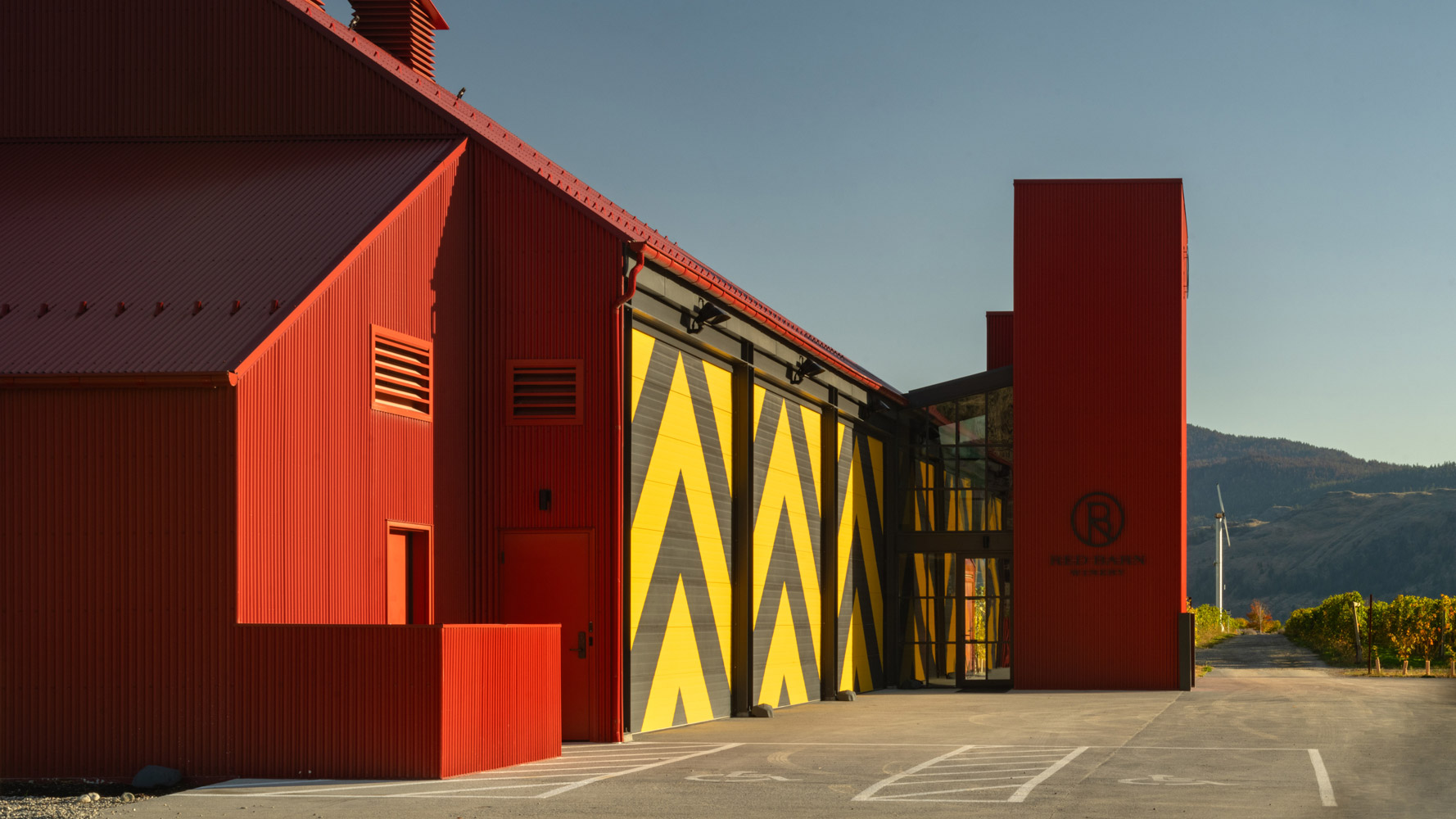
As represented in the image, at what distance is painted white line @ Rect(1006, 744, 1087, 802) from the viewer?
13812 millimetres

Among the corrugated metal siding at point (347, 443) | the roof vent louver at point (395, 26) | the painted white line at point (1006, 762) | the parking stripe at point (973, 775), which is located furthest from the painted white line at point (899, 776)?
the roof vent louver at point (395, 26)

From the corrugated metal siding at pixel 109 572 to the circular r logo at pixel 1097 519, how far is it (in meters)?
22.2

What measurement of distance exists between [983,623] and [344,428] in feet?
71.0

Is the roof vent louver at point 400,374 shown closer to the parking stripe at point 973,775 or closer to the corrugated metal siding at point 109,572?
the corrugated metal siding at point 109,572

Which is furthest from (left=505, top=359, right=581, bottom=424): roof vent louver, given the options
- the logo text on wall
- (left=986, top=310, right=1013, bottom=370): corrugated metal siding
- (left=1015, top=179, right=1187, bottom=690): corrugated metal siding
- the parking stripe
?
(left=986, top=310, right=1013, bottom=370): corrugated metal siding

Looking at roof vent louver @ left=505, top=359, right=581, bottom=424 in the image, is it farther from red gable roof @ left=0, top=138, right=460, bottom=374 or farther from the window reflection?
the window reflection

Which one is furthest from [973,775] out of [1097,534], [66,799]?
[1097,534]

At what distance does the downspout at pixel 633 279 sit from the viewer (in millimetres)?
19734

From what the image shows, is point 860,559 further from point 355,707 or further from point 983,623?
point 355,707

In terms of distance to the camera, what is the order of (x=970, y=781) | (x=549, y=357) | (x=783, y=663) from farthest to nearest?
(x=783, y=663) → (x=549, y=357) → (x=970, y=781)

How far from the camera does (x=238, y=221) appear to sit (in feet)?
63.0

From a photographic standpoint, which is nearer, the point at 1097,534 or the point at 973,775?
the point at 973,775

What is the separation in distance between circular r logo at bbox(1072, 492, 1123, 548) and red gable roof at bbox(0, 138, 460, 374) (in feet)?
59.8

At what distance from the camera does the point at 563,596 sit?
19.9 meters
